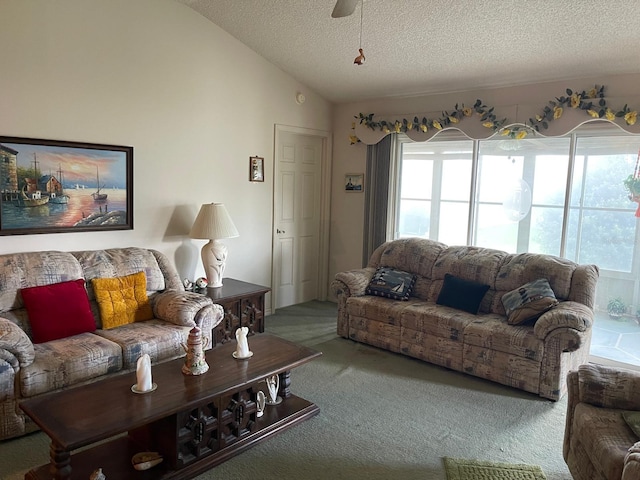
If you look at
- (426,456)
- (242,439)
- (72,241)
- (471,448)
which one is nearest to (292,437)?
(242,439)

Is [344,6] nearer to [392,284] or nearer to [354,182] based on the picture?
[392,284]

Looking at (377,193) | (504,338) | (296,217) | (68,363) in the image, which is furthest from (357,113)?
(68,363)

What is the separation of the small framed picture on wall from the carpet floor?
2.23 meters

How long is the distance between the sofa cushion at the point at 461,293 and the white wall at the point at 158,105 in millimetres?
2028

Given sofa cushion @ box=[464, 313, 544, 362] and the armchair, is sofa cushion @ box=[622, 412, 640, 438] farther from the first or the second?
sofa cushion @ box=[464, 313, 544, 362]

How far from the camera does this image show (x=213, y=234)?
176 inches

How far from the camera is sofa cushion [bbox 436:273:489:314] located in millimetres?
4305

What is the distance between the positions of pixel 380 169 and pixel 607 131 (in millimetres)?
2289

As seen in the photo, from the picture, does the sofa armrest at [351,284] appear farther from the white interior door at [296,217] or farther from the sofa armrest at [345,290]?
the white interior door at [296,217]

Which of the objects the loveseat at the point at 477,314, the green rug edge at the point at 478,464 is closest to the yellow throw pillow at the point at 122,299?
the loveseat at the point at 477,314

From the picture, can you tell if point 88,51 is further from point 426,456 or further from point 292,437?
point 426,456

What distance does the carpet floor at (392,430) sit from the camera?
2.71 meters

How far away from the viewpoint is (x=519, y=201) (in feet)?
15.6

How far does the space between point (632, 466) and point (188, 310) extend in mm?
2929
